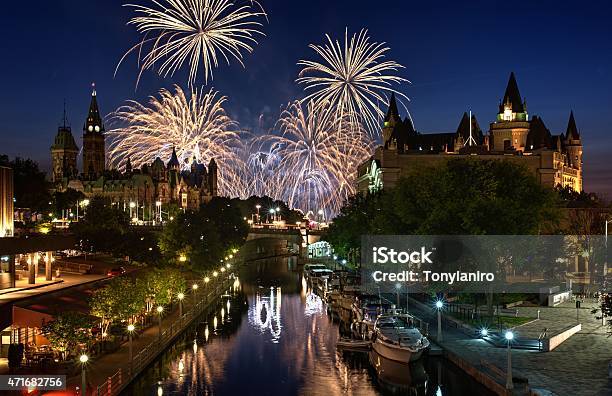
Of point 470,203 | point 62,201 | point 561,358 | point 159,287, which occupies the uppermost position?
point 62,201

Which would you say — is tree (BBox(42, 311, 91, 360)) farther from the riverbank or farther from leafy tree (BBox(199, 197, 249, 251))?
leafy tree (BBox(199, 197, 249, 251))

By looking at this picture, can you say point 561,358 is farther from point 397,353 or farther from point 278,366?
point 278,366

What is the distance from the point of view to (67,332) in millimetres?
38219

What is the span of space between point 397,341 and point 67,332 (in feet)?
67.2

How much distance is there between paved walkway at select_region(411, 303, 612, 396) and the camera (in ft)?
118

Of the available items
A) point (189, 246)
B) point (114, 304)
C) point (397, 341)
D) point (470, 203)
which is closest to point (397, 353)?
point (397, 341)

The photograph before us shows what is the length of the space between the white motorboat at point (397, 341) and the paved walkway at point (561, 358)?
2.30 meters

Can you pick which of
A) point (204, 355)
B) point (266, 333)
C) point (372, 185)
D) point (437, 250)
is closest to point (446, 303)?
point (437, 250)

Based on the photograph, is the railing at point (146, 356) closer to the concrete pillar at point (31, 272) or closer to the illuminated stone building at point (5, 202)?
the concrete pillar at point (31, 272)

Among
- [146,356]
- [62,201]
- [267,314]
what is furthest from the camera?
[62,201]

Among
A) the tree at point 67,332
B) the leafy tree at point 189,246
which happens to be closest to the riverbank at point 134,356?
the tree at point 67,332

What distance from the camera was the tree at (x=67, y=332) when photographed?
3822 cm

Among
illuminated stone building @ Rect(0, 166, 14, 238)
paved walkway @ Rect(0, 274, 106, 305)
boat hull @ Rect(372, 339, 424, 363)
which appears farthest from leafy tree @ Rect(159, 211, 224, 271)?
boat hull @ Rect(372, 339, 424, 363)

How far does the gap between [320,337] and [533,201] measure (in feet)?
83.1
